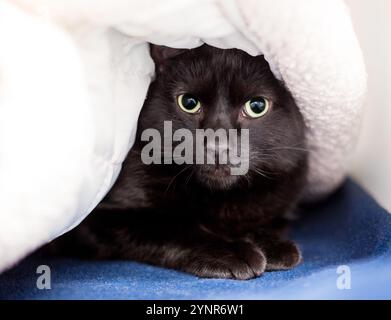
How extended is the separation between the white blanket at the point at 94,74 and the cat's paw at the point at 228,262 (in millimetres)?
246

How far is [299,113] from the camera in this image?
130cm

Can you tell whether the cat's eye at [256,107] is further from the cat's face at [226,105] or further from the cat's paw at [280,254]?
the cat's paw at [280,254]

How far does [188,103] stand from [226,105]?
0.09 m

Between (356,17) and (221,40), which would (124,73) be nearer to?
(221,40)

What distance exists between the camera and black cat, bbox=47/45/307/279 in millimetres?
1188

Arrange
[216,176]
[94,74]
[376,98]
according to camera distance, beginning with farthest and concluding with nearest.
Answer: [376,98] → [216,176] → [94,74]

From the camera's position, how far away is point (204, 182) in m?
1.23

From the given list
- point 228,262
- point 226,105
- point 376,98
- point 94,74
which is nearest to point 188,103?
point 226,105

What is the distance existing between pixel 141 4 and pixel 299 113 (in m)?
0.48

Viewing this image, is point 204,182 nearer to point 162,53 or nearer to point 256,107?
point 256,107

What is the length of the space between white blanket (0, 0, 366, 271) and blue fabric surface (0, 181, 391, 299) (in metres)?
0.12

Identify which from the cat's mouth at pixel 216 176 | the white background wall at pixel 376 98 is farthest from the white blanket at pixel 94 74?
the white background wall at pixel 376 98

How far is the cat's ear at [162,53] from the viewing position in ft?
4.14
